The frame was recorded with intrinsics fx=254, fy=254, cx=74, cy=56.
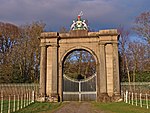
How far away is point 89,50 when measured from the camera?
77.5 ft

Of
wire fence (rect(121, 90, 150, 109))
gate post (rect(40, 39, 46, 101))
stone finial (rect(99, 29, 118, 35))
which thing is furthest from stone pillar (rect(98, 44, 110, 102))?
gate post (rect(40, 39, 46, 101))

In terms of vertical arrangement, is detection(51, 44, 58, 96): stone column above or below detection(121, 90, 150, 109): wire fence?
above

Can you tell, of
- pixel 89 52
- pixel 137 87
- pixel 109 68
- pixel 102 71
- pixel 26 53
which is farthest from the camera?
pixel 26 53

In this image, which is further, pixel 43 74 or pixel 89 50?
pixel 89 50

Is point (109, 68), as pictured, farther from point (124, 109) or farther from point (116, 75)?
point (124, 109)

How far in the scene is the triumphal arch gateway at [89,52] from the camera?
22641 mm

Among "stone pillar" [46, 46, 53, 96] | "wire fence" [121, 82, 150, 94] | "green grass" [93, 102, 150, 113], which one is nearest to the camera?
"green grass" [93, 102, 150, 113]

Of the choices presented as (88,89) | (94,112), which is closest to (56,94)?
(88,89)

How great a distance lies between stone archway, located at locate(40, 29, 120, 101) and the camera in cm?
2258

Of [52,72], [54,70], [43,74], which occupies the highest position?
[54,70]

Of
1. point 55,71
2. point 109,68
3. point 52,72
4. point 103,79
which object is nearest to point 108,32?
point 109,68

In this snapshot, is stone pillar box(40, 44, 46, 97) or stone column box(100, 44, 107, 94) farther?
stone pillar box(40, 44, 46, 97)

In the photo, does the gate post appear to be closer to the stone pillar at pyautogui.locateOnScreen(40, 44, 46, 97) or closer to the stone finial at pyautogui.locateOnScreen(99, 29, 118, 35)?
the stone pillar at pyautogui.locateOnScreen(40, 44, 46, 97)

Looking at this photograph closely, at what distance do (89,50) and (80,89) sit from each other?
376 cm
